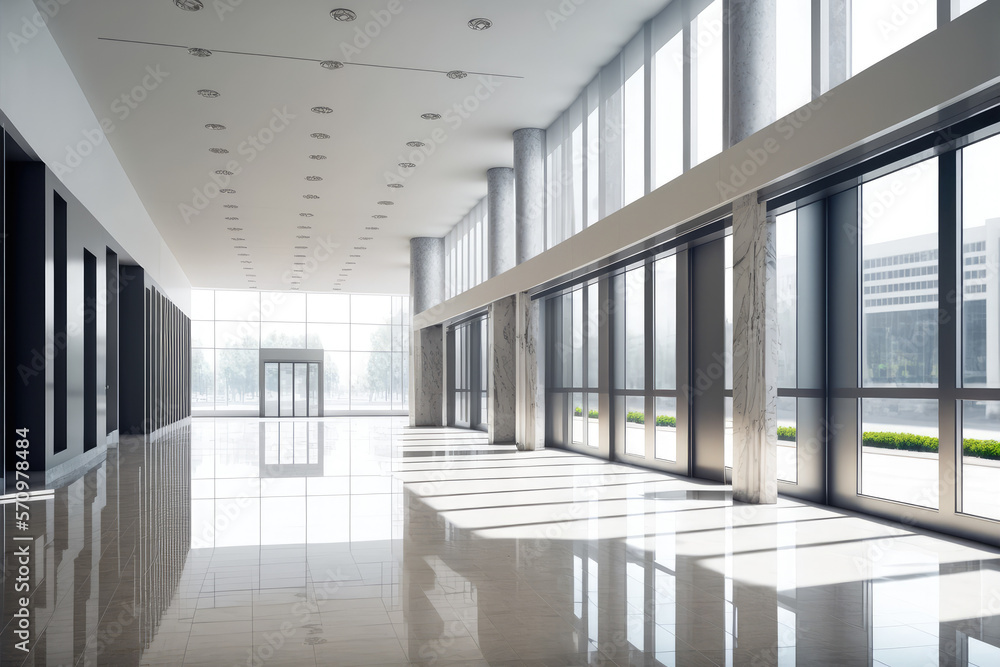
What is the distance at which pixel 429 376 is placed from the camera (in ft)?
102

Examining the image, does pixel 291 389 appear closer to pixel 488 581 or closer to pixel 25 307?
pixel 25 307

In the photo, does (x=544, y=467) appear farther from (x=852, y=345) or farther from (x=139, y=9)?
(x=139, y=9)

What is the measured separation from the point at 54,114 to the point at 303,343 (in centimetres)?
3608

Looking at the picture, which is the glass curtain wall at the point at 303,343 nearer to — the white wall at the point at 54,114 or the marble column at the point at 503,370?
the white wall at the point at 54,114

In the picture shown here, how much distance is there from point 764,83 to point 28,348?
1140 centimetres

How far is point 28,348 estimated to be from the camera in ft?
41.2

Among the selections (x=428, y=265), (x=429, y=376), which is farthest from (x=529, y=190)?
(x=429, y=376)

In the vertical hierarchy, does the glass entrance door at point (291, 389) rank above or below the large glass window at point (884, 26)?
below

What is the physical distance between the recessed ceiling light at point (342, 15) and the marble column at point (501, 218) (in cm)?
869

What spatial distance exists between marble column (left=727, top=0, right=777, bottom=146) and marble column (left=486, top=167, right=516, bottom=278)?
10.5 m

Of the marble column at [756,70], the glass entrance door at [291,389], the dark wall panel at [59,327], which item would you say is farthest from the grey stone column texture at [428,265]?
the marble column at [756,70]

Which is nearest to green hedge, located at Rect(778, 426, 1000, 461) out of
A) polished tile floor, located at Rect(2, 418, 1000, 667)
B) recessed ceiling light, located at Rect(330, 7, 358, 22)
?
polished tile floor, located at Rect(2, 418, 1000, 667)

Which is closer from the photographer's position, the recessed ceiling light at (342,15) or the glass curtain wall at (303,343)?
the recessed ceiling light at (342,15)

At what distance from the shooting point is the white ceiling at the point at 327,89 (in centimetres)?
1255
